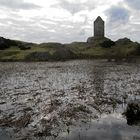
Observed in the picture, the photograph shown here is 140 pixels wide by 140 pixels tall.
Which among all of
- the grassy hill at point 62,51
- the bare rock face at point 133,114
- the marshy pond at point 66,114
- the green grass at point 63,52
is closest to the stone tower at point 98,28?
the grassy hill at point 62,51

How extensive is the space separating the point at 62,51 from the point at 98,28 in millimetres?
44960

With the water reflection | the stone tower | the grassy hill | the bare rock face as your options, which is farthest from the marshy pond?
the stone tower

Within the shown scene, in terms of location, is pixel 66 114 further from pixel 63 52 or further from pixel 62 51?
pixel 62 51

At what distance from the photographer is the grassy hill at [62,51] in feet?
293

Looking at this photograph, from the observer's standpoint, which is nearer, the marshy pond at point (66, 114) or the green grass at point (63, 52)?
the marshy pond at point (66, 114)

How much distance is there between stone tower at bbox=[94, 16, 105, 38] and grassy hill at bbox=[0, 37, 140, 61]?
11782 millimetres

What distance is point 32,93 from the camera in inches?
1086

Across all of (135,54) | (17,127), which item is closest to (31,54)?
(135,54)

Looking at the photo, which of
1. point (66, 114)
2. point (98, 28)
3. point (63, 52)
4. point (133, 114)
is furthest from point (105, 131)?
point (98, 28)

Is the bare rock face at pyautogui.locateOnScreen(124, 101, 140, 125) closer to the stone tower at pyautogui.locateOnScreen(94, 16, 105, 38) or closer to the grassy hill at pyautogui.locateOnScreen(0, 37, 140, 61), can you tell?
the grassy hill at pyautogui.locateOnScreen(0, 37, 140, 61)

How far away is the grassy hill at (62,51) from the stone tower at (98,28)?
11.8 metres

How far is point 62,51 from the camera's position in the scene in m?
96.2

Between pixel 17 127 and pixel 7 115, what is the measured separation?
9.77ft

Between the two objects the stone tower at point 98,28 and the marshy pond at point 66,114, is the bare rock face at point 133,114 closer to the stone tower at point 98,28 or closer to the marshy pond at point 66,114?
the marshy pond at point 66,114
